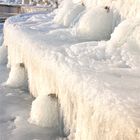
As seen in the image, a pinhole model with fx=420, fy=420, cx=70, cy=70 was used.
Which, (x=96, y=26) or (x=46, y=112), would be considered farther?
(x=96, y=26)

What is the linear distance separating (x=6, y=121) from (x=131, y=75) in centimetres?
197

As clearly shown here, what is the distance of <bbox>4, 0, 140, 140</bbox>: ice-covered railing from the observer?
311 cm

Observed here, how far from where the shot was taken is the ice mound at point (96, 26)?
20.2ft

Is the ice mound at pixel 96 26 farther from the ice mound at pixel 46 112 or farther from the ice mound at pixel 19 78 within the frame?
the ice mound at pixel 46 112

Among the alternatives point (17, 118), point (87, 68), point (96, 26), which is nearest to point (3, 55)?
point (96, 26)

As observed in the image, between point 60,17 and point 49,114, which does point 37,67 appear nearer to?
point 49,114

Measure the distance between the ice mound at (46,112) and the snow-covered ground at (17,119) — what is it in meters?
0.08

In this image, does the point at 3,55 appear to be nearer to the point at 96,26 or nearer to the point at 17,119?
the point at 96,26

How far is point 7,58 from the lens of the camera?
357 inches

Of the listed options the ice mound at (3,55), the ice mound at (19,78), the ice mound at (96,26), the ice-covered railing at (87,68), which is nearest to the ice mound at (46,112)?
the ice-covered railing at (87,68)

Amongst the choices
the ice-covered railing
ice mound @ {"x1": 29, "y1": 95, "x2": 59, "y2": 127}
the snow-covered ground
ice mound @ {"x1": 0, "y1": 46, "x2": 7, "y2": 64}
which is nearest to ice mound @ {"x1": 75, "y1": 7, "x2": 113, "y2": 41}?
the ice-covered railing

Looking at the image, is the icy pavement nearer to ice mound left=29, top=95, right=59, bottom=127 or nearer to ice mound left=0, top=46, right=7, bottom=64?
ice mound left=29, top=95, right=59, bottom=127

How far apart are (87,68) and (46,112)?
0.96 m

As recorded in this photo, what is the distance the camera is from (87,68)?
414 centimetres
